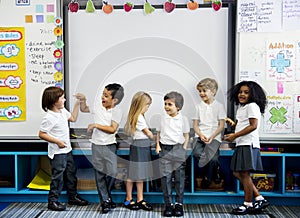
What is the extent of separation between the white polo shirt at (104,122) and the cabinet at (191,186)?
171mm

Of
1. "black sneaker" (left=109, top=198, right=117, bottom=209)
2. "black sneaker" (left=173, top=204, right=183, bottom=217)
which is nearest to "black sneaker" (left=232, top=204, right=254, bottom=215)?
"black sneaker" (left=173, top=204, right=183, bottom=217)

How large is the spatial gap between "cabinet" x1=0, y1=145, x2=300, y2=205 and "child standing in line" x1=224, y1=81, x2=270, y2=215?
0.20 meters

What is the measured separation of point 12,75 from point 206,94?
5.48ft

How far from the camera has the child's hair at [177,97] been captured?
11.5 ft

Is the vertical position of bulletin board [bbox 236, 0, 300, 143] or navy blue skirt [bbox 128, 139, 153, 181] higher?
bulletin board [bbox 236, 0, 300, 143]

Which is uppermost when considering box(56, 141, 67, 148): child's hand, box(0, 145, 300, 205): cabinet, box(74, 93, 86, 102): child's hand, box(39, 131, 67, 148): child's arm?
box(74, 93, 86, 102): child's hand

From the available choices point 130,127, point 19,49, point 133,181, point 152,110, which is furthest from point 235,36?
point 19,49

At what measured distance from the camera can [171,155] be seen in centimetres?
343

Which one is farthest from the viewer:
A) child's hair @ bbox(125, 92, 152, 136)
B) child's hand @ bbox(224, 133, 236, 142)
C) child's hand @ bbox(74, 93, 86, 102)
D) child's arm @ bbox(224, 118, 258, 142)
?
child's hand @ bbox(74, 93, 86, 102)

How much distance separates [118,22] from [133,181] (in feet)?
4.45

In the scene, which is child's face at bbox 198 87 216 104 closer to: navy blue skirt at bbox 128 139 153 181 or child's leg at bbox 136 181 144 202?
navy blue skirt at bbox 128 139 153 181

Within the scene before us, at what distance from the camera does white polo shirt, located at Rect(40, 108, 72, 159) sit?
11.2 ft

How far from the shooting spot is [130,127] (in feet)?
11.6

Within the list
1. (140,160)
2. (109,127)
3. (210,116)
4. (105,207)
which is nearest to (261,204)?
(210,116)
